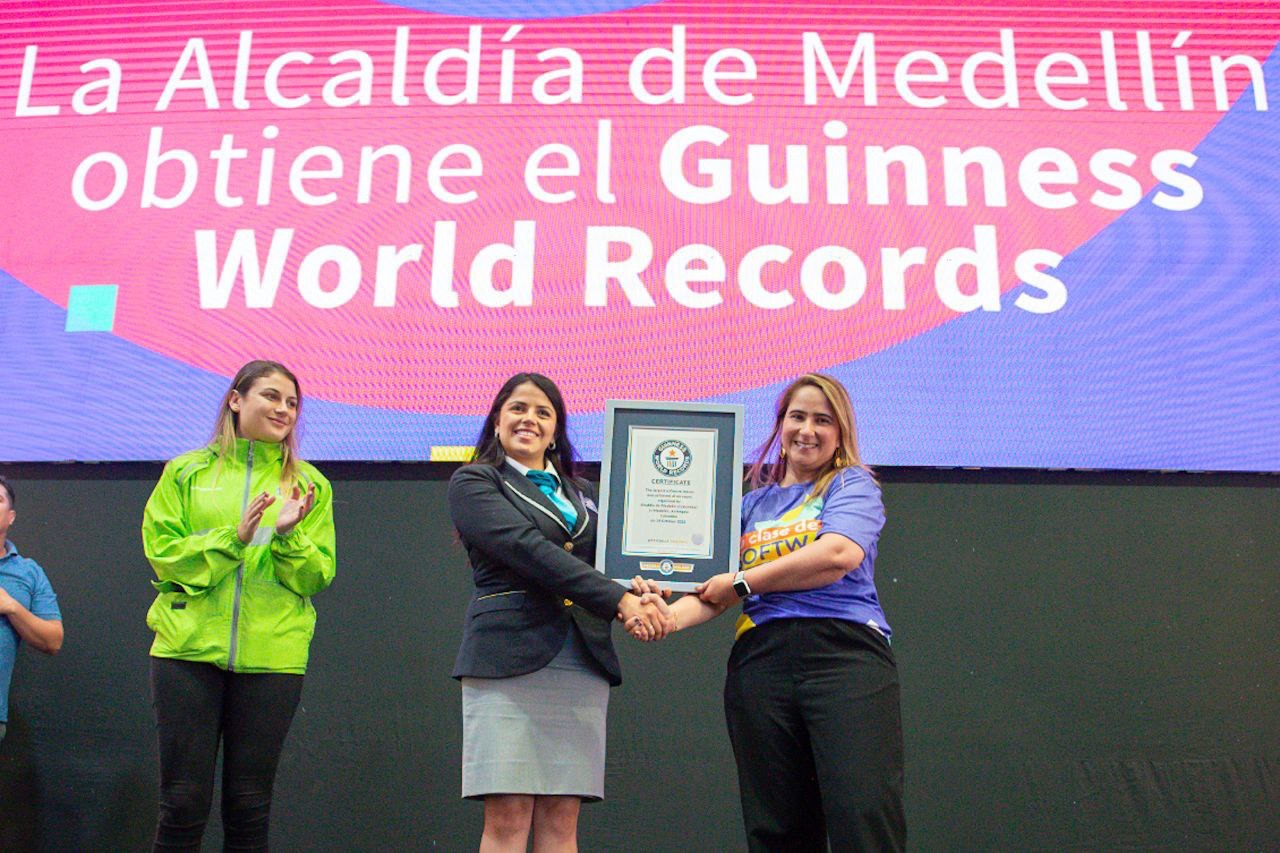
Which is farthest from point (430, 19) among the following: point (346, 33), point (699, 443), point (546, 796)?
point (546, 796)

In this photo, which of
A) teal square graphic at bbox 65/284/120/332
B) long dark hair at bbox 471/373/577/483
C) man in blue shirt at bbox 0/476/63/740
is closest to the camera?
long dark hair at bbox 471/373/577/483

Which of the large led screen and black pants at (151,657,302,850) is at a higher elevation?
the large led screen

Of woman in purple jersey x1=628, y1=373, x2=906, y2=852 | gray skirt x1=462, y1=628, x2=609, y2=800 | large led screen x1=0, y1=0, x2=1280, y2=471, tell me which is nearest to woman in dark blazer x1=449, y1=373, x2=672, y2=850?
gray skirt x1=462, y1=628, x2=609, y2=800

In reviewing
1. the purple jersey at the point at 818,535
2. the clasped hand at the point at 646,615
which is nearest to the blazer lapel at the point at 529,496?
the clasped hand at the point at 646,615

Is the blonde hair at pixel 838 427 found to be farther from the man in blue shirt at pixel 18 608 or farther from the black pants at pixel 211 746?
the man in blue shirt at pixel 18 608

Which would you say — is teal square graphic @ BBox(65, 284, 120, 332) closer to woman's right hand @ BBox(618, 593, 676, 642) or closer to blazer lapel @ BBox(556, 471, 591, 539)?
blazer lapel @ BBox(556, 471, 591, 539)

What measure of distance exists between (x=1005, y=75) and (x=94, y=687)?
326cm

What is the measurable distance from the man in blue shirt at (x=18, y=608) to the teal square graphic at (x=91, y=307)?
0.54 m

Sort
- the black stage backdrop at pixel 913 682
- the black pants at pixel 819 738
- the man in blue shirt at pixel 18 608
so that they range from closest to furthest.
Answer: the black pants at pixel 819 738 < the man in blue shirt at pixel 18 608 < the black stage backdrop at pixel 913 682

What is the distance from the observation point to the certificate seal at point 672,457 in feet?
7.29

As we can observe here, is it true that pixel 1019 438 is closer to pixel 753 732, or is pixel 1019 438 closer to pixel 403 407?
pixel 753 732

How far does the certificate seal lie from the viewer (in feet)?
7.29

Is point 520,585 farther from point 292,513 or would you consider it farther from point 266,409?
point 266,409

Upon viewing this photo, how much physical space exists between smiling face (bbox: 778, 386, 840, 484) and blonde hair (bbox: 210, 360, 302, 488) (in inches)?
44.5
